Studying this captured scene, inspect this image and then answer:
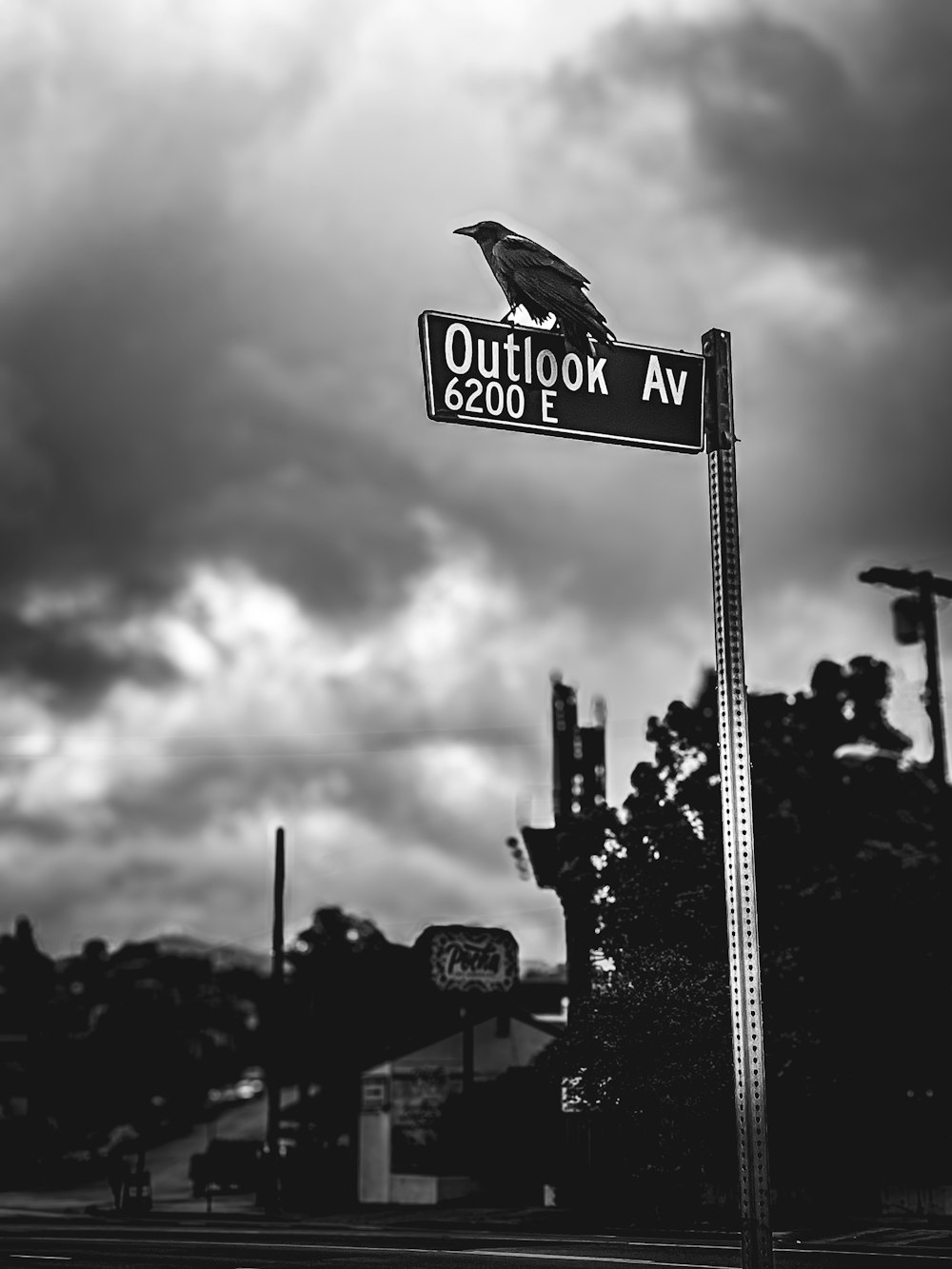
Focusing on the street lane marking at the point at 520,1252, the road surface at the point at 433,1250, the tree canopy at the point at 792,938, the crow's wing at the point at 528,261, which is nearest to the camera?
the crow's wing at the point at 528,261

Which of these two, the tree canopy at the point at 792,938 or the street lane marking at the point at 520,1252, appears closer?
the street lane marking at the point at 520,1252

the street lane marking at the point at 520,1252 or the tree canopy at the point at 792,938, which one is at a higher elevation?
the tree canopy at the point at 792,938

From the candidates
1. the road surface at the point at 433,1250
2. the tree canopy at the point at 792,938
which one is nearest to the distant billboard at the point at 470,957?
the tree canopy at the point at 792,938

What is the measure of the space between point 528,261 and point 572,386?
2.62 feet

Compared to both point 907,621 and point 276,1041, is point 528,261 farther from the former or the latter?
point 276,1041

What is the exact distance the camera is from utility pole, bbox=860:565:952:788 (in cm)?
3119

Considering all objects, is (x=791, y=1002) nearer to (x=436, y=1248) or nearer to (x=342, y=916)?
(x=436, y=1248)

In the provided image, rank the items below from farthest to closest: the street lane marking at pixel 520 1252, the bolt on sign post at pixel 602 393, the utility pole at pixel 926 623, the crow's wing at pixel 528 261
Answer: the utility pole at pixel 926 623
the street lane marking at pixel 520 1252
the crow's wing at pixel 528 261
the bolt on sign post at pixel 602 393

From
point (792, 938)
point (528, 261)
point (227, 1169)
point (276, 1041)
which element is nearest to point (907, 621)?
point (792, 938)

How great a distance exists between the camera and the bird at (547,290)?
25.0 ft

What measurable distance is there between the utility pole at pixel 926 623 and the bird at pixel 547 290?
82.8 ft

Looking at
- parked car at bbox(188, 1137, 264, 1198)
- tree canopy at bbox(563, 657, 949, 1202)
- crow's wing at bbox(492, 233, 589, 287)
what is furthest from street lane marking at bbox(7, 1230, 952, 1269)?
parked car at bbox(188, 1137, 264, 1198)

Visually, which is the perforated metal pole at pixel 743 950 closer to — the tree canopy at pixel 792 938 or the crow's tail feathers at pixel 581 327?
the crow's tail feathers at pixel 581 327

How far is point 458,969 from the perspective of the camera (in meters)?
42.6
